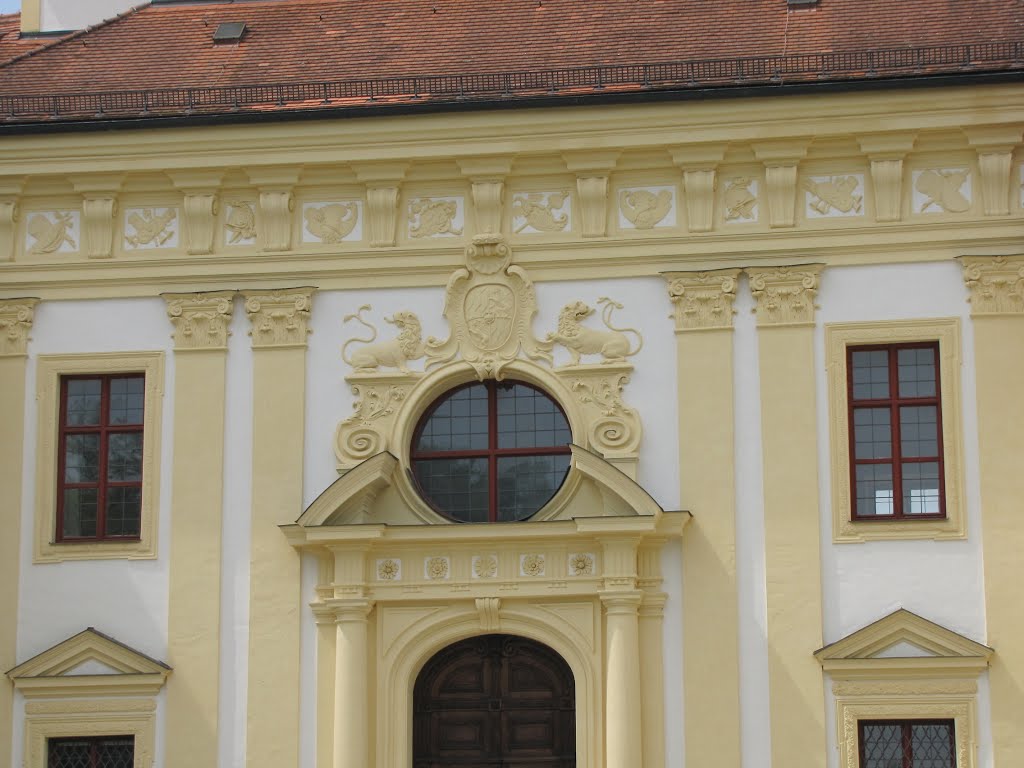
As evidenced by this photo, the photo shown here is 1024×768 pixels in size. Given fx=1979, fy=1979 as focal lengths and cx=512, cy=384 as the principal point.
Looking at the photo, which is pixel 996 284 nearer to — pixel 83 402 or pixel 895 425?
pixel 895 425

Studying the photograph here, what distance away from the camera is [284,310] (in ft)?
67.7

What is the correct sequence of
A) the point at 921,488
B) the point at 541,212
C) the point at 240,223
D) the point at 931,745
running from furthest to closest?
the point at 240,223, the point at 541,212, the point at 921,488, the point at 931,745

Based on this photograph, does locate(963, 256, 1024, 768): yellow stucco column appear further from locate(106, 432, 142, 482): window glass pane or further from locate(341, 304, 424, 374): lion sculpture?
locate(106, 432, 142, 482): window glass pane

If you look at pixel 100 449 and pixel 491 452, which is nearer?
pixel 491 452

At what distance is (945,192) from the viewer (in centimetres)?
2005

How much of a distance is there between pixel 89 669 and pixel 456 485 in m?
4.15

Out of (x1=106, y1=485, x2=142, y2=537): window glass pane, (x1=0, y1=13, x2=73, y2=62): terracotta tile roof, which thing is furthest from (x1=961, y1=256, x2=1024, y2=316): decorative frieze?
(x1=0, y1=13, x2=73, y2=62): terracotta tile roof

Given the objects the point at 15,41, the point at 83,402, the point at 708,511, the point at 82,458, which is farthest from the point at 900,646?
the point at 15,41

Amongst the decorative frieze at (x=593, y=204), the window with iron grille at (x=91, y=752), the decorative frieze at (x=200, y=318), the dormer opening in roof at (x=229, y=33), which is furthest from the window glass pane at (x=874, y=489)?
the dormer opening in roof at (x=229, y=33)

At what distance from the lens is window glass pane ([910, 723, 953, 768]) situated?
Answer: 1889cm

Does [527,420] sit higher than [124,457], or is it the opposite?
[527,420]

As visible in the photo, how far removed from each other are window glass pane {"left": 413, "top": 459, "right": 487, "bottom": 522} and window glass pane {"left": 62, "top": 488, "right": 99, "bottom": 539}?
3.41 metres

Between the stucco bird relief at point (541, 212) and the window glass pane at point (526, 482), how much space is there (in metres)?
2.39

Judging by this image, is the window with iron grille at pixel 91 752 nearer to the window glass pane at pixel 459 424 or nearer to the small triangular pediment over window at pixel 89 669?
the small triangular pediment over window at pixel 89 669
